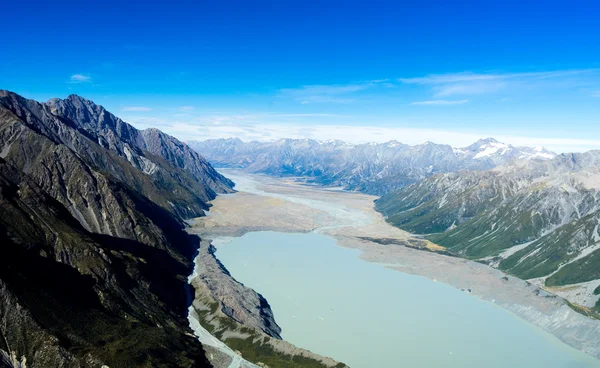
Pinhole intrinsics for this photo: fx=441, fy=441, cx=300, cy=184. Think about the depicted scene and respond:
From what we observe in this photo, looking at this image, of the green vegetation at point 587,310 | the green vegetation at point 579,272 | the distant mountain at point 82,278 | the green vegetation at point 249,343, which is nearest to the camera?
the distant mountain at point 82,278

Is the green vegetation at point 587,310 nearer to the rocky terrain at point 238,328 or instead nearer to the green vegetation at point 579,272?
the green vegetation at point 579,272

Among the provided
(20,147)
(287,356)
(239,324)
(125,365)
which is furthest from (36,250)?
(20,147)

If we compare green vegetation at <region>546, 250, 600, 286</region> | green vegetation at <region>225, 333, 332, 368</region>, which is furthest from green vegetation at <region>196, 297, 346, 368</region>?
green vegetation at <region>546, 250, 600, 286</region>

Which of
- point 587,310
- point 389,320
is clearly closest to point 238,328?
point 389,320

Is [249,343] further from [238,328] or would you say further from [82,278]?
[82,278]

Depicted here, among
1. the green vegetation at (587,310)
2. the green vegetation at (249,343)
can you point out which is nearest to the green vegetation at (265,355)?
the green vegetation at (249,343)

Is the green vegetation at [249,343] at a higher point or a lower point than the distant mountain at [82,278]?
lower

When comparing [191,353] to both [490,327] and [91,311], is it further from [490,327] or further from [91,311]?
[490,327]

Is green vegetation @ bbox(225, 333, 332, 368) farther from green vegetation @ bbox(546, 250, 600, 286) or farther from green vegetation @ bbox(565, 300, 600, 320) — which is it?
green vegetation @ bbox(546, 250, 600, 286)
